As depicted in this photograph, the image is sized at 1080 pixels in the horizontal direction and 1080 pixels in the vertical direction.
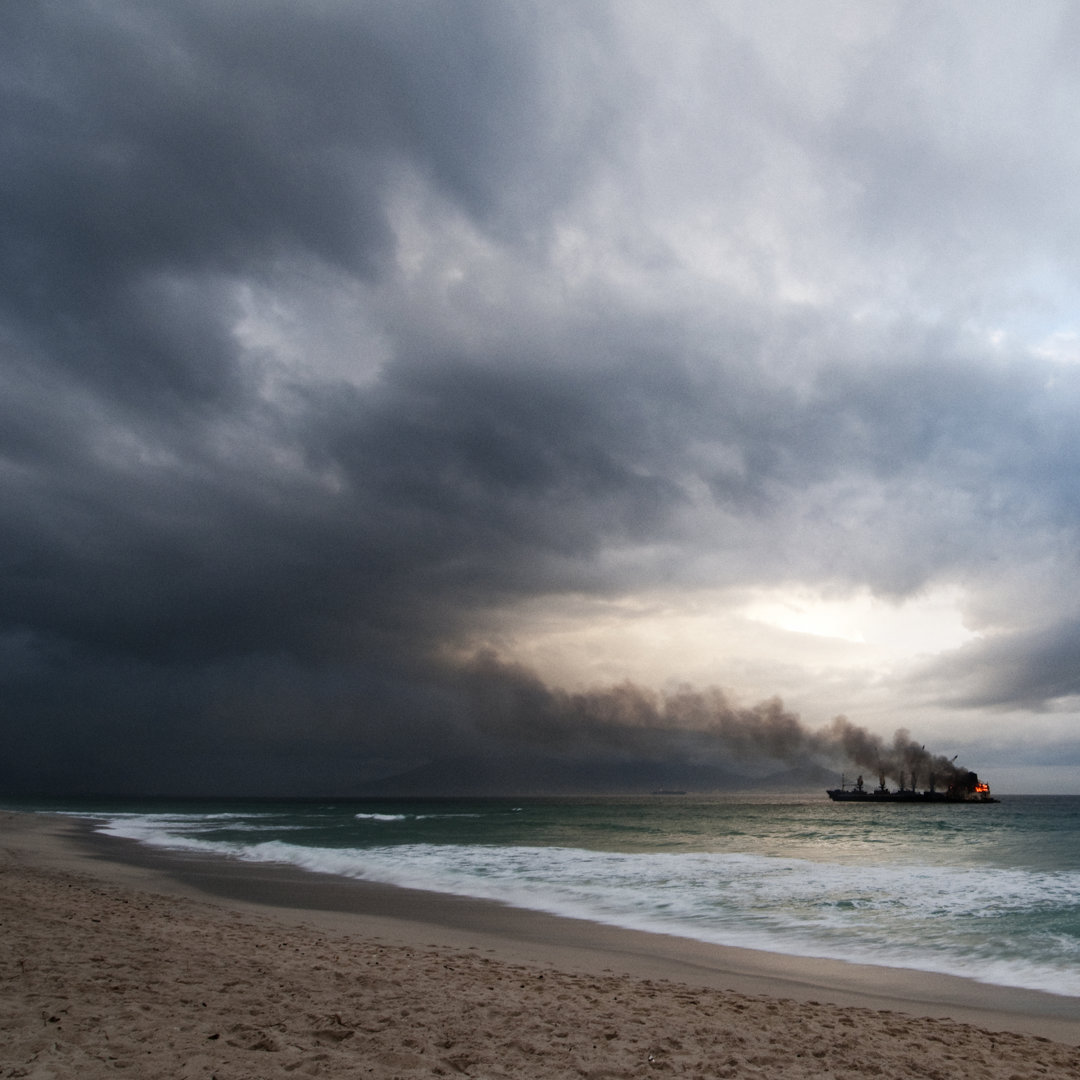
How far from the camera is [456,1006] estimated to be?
855 centimetres

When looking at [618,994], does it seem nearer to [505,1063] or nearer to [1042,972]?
[505,1063]

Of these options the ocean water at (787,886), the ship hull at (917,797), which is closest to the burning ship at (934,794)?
the ship hull at (917,797)

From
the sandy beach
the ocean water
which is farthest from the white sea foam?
the sandy beach

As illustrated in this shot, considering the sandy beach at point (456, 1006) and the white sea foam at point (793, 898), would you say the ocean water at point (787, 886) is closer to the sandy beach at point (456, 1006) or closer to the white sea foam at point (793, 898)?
the white sea foam at point (793, 898)

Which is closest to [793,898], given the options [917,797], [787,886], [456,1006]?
[787,886]

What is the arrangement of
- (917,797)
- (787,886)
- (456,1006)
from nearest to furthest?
(456,1006)
(787,886)
(917,797)

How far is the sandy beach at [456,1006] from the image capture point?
6.63m

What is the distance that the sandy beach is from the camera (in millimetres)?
6629

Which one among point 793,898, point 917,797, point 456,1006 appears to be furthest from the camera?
point 917,797

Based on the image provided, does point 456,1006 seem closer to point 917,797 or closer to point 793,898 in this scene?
point 793,898

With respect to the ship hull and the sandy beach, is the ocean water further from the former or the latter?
the ship hull

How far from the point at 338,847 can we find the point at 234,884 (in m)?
17.6

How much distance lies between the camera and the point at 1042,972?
12.8 metres

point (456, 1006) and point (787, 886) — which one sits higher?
point (456, 1006)
